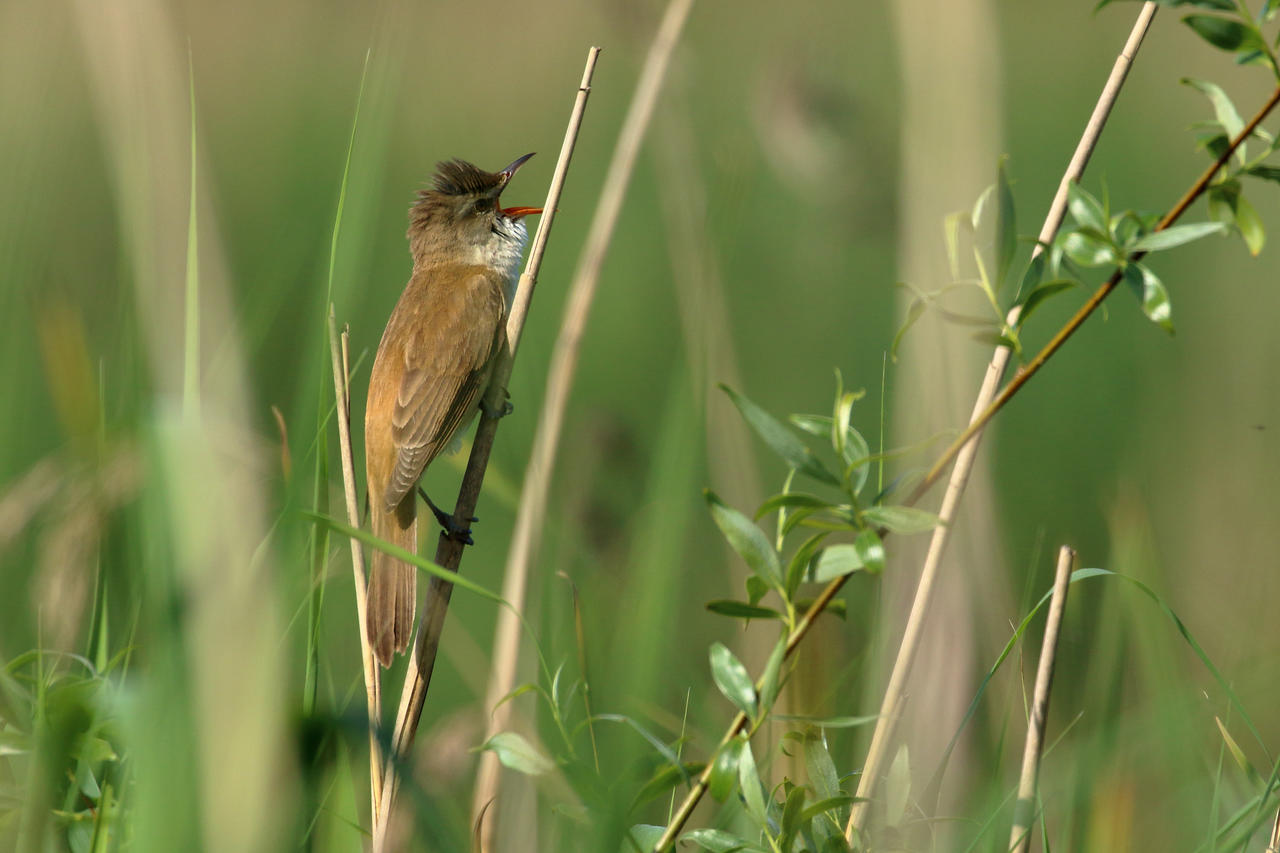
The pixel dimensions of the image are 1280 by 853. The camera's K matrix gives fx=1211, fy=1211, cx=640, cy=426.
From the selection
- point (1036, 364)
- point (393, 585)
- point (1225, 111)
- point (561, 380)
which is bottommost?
point (393, 585)

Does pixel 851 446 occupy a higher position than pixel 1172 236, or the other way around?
pixel 1172 236

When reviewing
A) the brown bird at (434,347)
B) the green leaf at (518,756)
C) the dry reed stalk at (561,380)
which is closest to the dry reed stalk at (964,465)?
the green leaf at (518,756)

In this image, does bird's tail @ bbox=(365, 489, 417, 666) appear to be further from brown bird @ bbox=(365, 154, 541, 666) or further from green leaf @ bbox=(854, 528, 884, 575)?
green leaf @ bbox=(854, 528, 884, 575)

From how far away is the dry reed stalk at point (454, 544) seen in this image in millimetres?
1600

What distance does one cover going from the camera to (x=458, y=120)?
21.3ft

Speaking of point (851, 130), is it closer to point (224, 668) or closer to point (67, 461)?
point (67, 461)

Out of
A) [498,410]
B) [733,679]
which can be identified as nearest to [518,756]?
[733,679]

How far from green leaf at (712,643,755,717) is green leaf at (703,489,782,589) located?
0.27ft

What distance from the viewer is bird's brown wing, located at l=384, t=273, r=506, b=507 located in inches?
116

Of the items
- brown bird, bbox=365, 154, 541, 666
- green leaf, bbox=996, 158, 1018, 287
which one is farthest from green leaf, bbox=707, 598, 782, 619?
brown bird, bbox=365, 154, 541, 666

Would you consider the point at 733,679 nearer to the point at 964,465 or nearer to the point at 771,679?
the point at 771,679

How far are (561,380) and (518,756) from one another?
0.76 metres

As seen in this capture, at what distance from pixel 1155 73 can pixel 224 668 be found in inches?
225

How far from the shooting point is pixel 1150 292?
1.11 meters
